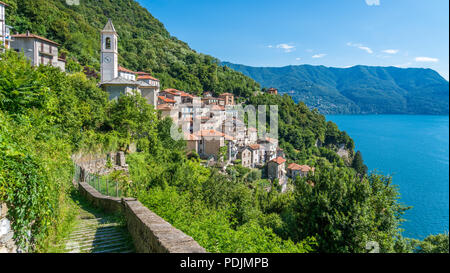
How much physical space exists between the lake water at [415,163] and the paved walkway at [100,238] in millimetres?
34387

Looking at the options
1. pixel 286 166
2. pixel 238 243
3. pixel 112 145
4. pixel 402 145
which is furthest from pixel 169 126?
pixel 402 145

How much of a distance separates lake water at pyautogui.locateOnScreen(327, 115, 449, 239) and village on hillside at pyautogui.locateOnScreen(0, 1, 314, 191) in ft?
70.7

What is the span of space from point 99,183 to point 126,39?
71691mm

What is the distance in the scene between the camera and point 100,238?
16.9 ft

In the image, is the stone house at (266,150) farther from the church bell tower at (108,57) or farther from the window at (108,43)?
the window at (108,43)

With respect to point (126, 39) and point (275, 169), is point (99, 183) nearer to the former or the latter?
point (275, 169)

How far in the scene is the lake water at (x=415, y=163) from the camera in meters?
55.0

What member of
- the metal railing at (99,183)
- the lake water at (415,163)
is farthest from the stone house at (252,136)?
the metal railing at (99,183)

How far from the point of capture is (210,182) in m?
14.7

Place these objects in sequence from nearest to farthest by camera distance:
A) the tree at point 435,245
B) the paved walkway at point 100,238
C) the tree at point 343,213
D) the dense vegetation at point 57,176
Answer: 1. the dense vegetation at point 57,176
2. the paved walkway at point 100,238
3. the tree at point 343,213
4. the tree at point 435,245
